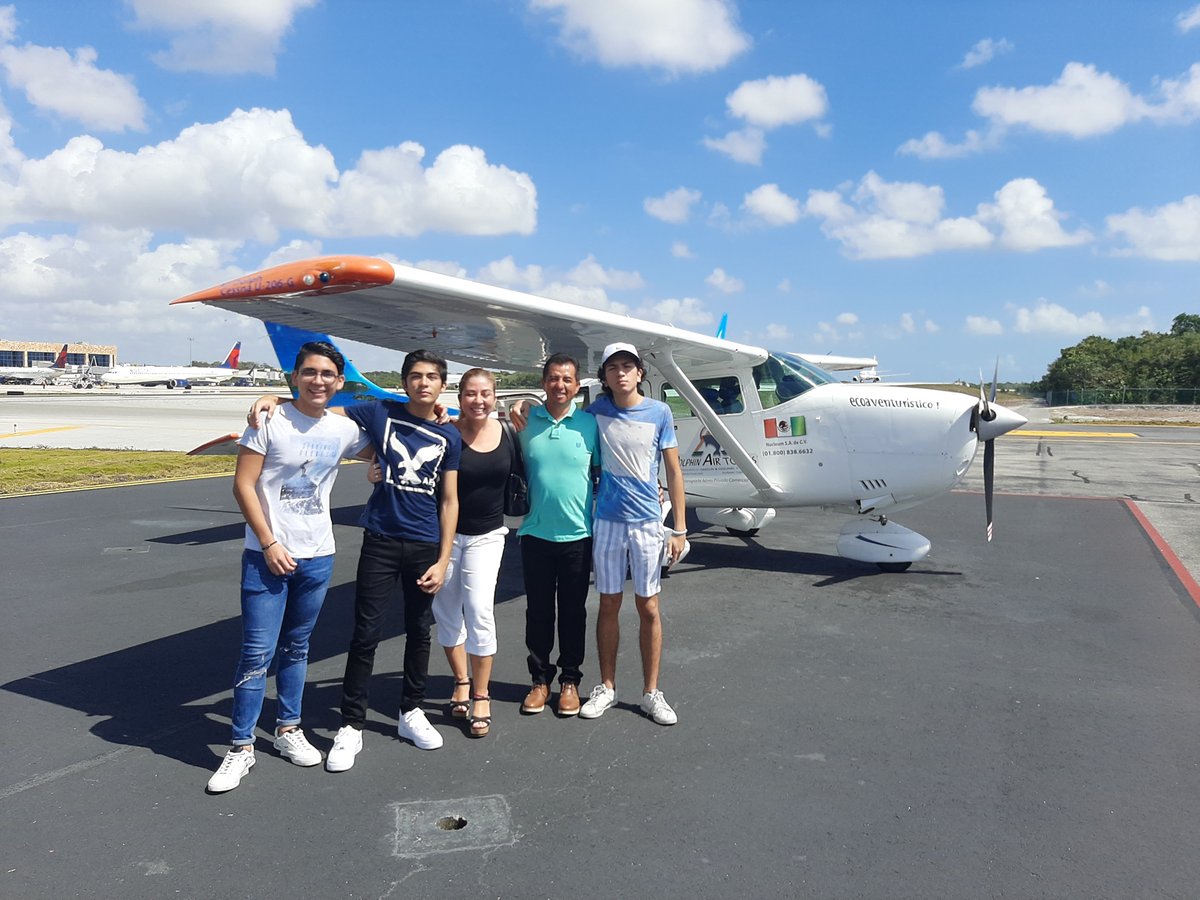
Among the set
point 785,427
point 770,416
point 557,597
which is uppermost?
point 770,416

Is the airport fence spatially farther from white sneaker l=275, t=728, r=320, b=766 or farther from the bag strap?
white sneaker l=275, t=728, r=320, b=766

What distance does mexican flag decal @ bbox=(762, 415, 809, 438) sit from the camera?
22.2 ft

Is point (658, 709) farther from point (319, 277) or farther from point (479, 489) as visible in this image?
point (319, 277)

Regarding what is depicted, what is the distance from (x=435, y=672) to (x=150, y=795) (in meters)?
1.64

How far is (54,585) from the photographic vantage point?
20.4 ft

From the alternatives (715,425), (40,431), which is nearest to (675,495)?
(715,425)

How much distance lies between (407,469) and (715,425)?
12.7 ft

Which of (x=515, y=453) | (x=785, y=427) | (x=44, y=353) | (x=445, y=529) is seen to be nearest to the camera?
(x=445, y=529)

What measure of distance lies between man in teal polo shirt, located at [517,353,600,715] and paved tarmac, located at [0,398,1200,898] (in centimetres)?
41

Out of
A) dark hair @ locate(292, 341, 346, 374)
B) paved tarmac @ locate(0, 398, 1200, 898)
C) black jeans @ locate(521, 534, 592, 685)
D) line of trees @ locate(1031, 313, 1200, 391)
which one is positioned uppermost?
line of trees @ locate(1031, 313, 1200, 391)

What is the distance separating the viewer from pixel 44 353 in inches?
5630

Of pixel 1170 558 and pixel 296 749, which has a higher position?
pixel 296 749

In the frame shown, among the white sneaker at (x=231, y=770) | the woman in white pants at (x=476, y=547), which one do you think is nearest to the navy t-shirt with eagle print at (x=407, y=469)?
the woman in white pants at (x=476, y=547)

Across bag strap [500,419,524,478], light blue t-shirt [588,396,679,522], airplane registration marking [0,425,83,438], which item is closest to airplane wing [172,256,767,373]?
bag strap [500,419,524,478]
